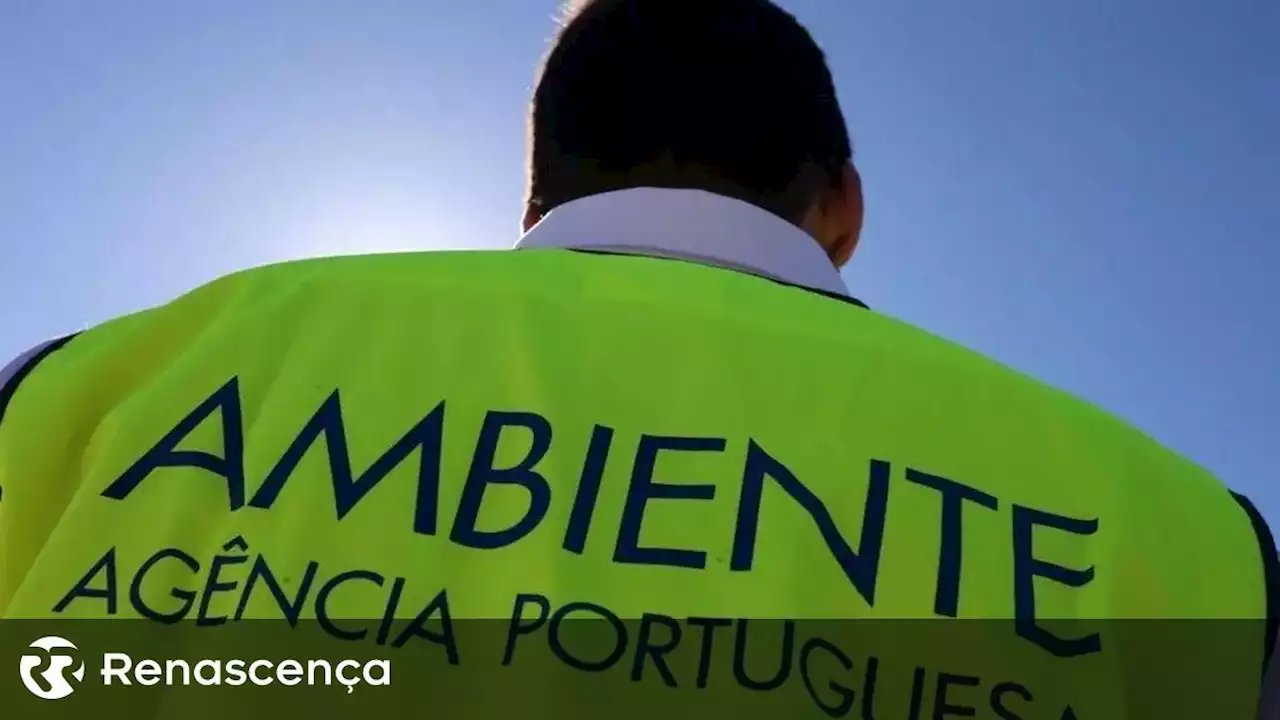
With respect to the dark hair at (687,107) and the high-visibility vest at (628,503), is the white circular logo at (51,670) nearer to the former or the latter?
the high-visibility vest at (628,503)

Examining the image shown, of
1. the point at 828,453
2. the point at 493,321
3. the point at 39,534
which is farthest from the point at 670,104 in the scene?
the point at 39,534

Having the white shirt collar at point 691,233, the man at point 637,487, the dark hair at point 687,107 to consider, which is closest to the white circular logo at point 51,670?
the man at point 637,487

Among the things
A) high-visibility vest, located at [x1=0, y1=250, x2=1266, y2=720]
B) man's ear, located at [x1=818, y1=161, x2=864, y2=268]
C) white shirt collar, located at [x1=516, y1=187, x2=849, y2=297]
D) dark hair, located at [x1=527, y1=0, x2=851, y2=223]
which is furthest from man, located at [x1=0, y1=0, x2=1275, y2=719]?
man's ear, located at [x1=818, y1=161, x2=864, y2=268]

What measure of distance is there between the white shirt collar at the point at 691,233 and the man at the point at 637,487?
0.17 metres

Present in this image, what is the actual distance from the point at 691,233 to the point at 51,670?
815 mm

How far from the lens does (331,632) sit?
91 centimetres

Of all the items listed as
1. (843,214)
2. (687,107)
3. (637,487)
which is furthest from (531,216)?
(637,487)

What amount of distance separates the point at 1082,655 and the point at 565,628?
430 millimetres

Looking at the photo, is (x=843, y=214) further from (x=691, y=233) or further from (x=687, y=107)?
(x=691, y=233)

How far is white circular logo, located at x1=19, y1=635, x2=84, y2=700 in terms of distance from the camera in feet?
2.99

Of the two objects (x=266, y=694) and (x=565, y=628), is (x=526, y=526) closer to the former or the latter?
(x=565, y=628)

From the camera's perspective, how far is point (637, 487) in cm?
98

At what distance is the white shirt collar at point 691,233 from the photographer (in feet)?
4.50

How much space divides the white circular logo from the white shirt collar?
0.65m
